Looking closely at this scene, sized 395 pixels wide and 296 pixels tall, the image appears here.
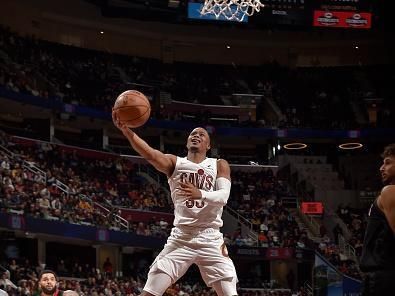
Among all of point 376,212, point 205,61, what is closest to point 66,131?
point 205,61

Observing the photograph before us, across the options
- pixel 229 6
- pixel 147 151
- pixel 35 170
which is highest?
pixel 229 6

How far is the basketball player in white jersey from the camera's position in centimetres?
736

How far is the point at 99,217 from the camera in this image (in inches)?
998

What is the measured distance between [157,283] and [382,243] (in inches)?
115

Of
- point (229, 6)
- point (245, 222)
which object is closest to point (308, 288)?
point (245, 222)

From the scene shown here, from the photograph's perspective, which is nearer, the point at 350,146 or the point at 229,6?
the point at 229,6

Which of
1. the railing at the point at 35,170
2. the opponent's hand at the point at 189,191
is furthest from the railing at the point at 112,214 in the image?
the opponent's hand at the point at 189,191

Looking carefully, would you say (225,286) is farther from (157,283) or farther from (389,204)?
(389,204)

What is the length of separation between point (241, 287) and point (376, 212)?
2412 cm

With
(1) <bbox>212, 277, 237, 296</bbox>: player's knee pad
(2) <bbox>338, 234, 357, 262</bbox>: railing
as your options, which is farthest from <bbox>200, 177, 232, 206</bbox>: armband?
(2) <bbox>338, 234, 357, 262</bbox>: railing

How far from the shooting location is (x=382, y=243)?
492 cm

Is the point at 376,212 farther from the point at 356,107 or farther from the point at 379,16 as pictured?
the point at 356,107

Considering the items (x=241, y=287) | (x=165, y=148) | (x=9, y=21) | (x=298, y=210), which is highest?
(x=9, y=21)

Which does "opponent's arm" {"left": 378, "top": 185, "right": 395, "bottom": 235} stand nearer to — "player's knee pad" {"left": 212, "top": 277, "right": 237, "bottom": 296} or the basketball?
"player's knee pad" {"left": 212, "top": 277, "right": 237, "bottom": 296}
